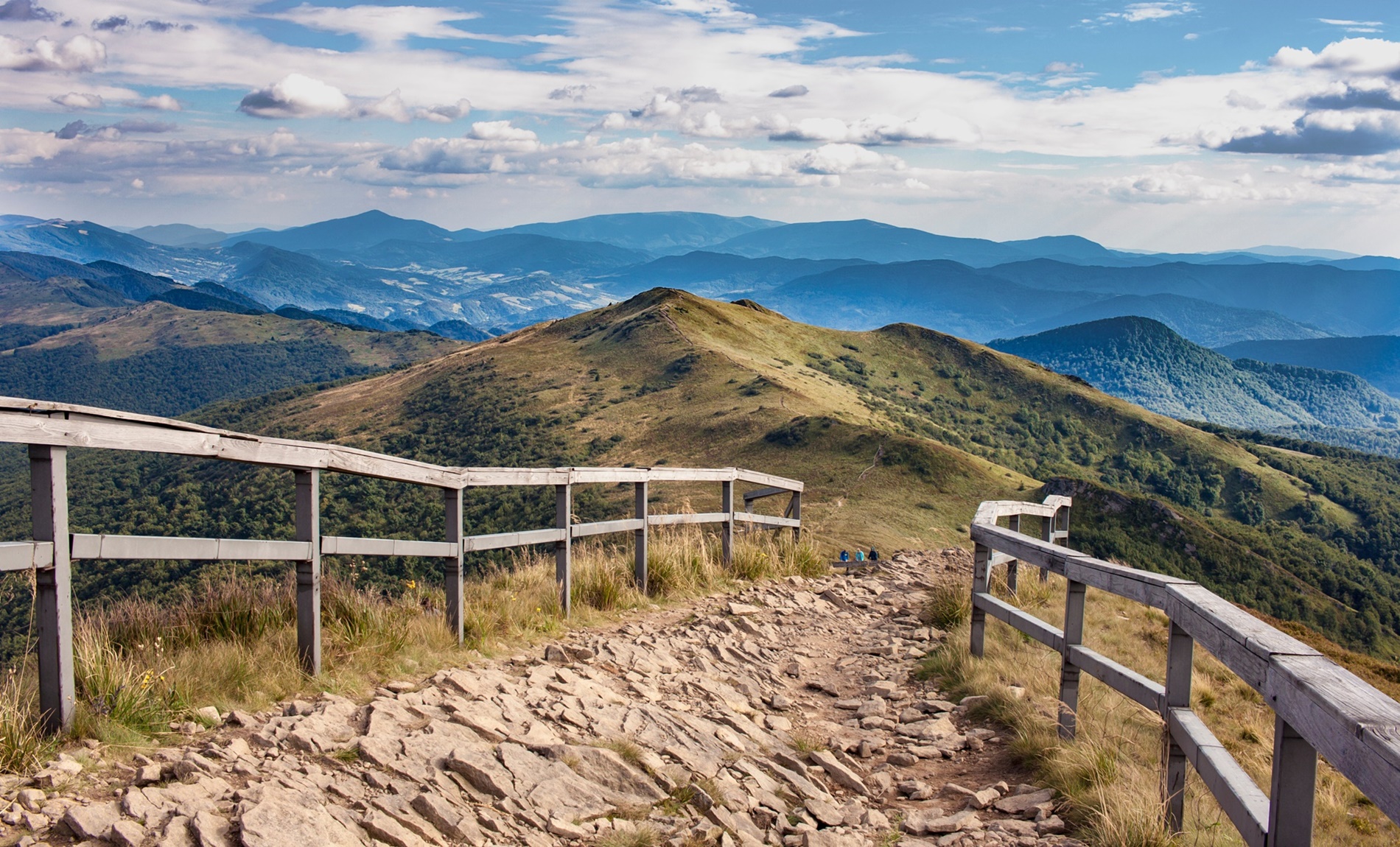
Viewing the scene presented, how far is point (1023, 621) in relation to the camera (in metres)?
6.51

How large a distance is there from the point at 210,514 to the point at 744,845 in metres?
73.6

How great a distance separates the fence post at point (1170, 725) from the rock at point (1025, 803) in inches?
25.2

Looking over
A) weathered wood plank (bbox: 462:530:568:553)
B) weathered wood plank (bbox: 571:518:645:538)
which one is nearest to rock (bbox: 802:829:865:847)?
weathered wood plank (bbox: 462:530:568:553)

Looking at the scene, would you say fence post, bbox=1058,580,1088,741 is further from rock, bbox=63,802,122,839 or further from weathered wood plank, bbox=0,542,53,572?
weathered wood plank, bbox=0,542,53,572

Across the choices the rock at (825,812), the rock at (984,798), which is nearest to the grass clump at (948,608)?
the rock at (984,798)

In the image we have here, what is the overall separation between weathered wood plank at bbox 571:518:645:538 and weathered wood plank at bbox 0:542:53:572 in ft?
15.8

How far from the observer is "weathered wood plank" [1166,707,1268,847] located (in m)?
3.43

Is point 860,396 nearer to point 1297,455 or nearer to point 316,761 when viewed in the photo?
point 316,761

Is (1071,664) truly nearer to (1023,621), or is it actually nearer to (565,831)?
(1023,621)

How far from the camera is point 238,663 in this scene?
17.6 feet

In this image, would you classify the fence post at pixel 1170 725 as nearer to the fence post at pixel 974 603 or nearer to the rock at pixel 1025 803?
the rock at pixel 1025 803

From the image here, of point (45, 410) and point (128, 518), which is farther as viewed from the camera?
point (128, 518)

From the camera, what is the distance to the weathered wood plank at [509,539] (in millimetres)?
7196

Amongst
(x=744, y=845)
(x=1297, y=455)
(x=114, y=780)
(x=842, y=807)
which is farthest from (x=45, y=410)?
(x=1297, y=455)
